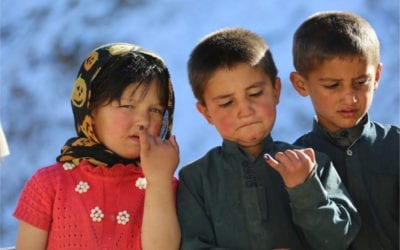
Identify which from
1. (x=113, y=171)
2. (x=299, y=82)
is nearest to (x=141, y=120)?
(x=113, y=171)

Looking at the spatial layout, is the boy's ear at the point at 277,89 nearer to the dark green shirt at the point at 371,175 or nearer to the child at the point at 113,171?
the dark green shirt at the point at 371,175

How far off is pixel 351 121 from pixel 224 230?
48cm

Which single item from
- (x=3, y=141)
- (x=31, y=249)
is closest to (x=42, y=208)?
(x=31, y=249)

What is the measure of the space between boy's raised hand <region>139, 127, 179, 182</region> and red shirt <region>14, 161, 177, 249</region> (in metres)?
0.12

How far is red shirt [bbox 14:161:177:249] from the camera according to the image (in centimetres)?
174

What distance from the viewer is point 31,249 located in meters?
1.75

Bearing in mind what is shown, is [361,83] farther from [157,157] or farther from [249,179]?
[157,157]

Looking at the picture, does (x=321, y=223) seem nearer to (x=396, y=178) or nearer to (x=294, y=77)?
(x=396, y=178)

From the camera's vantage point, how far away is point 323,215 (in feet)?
4.91

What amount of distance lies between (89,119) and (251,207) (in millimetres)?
535

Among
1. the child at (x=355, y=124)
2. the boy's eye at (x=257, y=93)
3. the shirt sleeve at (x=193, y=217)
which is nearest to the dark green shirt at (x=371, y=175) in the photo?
the child at (x=355, y=124)

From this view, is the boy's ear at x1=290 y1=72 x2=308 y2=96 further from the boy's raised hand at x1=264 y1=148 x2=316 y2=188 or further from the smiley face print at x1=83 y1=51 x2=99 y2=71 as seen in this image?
the smiley face print at x1=83 y1=51 x2=99 y2=71

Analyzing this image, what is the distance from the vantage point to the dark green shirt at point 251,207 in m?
1.55

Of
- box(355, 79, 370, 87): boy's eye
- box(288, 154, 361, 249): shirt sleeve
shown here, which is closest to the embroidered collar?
box(355, 79, 370, 87): boy's eye
